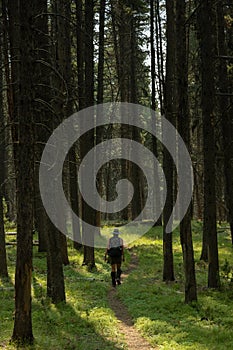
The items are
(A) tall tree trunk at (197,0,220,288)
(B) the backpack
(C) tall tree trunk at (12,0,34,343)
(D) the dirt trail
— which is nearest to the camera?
(C) tall tree trunk at (12,0,34,343)

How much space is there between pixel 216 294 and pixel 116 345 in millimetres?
5499

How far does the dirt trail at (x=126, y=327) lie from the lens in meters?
9.57

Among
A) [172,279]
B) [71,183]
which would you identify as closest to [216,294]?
[172,279]

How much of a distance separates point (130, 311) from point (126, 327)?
52.2 inches

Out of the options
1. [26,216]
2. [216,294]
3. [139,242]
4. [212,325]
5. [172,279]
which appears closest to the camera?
[26,216]

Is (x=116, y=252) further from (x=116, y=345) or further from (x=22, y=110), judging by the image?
(x=22, y=110)

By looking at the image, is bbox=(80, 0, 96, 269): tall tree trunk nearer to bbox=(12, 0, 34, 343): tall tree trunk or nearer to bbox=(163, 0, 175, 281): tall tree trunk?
bbox=(163, 0, 175, 281): tall tree trunk

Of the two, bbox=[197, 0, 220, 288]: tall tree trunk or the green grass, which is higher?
bbox=[197, 0, 220, 288]: tall tree trunk

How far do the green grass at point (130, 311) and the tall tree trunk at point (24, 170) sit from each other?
43.7 inches

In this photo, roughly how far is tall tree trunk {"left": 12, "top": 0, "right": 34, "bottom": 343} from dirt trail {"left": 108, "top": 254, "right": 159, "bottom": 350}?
7.44 ft

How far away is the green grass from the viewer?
9602 millimetres

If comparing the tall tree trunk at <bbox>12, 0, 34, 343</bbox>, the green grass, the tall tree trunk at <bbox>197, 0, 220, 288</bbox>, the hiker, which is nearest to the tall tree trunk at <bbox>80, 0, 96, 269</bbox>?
the green grass

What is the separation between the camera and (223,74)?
16.9 m

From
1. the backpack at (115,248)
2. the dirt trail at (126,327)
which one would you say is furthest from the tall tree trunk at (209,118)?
the backpack at (115,248)
